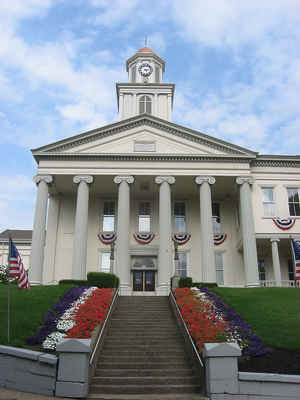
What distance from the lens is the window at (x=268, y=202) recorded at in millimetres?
31516

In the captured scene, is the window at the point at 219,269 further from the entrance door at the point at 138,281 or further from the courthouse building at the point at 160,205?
the entrance door at the point at 138,281

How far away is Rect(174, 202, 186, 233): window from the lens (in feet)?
112

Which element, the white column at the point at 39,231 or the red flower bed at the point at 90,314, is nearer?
the red flower bed at the point at 90,314

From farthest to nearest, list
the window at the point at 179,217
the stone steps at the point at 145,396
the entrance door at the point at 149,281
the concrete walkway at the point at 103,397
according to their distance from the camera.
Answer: the window at the point at 179,217, the entrance door at the point at 149,281, the stone steps at the point at 145,396, the concrete walkway at the point at 103,397

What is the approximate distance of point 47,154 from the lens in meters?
30.5

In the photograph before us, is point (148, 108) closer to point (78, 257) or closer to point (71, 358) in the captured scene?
point (78, 257)

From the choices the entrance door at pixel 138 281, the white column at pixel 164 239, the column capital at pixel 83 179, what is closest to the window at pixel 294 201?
the white column at pixel 164 239

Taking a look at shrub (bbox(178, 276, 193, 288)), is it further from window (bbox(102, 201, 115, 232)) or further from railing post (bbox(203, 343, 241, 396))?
railing post (bbox(203, 343, 241, 396))

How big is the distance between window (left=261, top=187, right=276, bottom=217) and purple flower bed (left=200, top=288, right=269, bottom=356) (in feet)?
44.3

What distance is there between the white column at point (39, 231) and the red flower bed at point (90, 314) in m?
8.10

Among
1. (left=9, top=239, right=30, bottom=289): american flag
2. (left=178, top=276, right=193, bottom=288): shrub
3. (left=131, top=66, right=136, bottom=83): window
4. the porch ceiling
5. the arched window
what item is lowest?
(left=9, top=239, right=30, bottom=289): american flag

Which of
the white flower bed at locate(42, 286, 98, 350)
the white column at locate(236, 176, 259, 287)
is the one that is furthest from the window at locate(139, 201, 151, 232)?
the white flower bed at locate(42, 286, 98, 350)

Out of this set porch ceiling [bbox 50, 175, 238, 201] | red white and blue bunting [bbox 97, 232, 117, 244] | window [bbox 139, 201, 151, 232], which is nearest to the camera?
porch ceiling [bbox 50, 175, 238, 201]

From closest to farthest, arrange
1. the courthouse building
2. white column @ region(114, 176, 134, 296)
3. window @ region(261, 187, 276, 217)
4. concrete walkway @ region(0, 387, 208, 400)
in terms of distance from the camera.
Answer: concrete walkway @ region(0, 387, 208, 400) < white column @ region(114, 176, 134, 296) < the courthouse building < window @ region(261, 187, 276, 217)
